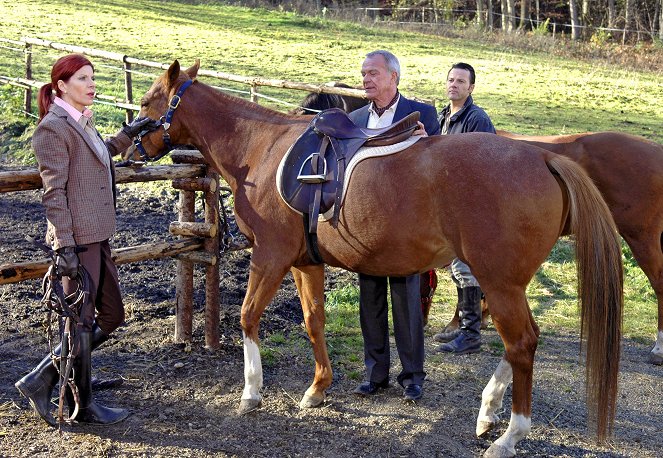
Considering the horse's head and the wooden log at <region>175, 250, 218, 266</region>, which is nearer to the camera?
the horse's head

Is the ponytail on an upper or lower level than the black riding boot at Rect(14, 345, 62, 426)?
upper

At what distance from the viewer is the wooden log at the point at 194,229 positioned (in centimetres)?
505

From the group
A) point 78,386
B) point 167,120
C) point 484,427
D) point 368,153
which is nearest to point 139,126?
point 167,120

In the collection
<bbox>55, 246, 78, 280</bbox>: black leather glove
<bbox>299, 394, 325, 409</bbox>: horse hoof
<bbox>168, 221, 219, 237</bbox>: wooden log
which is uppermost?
<bbox>55, 246, 78, 280</bbox>: black leather glove

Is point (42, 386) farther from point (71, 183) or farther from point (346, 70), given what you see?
point (346, 70)

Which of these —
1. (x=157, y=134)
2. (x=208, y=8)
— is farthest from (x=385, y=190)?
(x=208, y=8)

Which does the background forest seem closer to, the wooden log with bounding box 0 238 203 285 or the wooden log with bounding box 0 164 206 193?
the wooden log with bounding box 0 164 206 193

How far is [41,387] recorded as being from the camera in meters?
3.97

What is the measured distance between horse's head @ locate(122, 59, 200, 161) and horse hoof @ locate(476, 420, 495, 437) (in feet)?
8.16

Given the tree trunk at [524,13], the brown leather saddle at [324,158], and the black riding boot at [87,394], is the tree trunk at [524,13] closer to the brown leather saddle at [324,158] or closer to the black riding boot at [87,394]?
the brown leather saddle at [324,158]

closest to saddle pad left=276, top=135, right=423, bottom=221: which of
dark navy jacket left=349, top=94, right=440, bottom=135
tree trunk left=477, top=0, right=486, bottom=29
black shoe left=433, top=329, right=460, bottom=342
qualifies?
dark navy jacket left=349, top=94, right=440, bottom=135

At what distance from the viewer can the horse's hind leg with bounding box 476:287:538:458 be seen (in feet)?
12.4

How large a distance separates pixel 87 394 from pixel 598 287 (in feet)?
8.97

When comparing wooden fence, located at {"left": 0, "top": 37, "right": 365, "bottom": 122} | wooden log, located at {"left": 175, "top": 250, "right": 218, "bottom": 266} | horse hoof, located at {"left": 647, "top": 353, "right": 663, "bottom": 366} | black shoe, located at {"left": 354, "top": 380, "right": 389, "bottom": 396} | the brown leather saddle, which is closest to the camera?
the brown leather saddle
